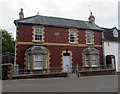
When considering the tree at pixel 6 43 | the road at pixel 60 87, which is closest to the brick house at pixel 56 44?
the road at pixel 60 87

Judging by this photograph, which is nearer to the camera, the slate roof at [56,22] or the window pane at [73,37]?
the slate roof at [56,22]

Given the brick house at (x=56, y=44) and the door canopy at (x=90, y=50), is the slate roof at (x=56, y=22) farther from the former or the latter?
the door canopy at (x=90, y=50)

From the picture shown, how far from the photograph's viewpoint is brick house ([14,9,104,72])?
65.0ft

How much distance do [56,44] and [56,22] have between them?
10.9 ft

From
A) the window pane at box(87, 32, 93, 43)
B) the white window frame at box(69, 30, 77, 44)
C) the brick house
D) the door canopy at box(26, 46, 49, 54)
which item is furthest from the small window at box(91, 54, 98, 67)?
the door canopy at box(26, 46, 49, 54)

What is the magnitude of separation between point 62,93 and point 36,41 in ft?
41.9

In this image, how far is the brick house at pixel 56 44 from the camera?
65.0ft

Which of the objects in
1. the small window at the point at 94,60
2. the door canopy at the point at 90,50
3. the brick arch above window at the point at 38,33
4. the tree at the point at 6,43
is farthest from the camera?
the tree at the point at 6,43

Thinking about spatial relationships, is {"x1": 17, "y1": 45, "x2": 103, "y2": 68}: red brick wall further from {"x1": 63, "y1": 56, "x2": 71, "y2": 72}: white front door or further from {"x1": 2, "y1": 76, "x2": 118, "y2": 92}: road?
{"x1": 2, "y1": 76, "x2": 118, "y2": 92}: road

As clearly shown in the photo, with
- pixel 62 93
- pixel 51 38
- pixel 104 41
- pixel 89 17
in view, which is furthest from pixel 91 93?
pixel 89 17

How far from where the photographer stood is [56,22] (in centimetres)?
2292

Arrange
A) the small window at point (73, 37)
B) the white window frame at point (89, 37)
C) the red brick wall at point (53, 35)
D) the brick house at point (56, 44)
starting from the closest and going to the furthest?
the brick house at point (56, 44)
the red brick wall at point (53, 35)
the small window at point (73, 37)
the white window frame at point (89, 37)

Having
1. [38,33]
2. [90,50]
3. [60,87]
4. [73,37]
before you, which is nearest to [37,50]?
[38,33]

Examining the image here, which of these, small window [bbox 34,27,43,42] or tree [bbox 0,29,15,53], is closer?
small window [bbox 34,27,43,42]
